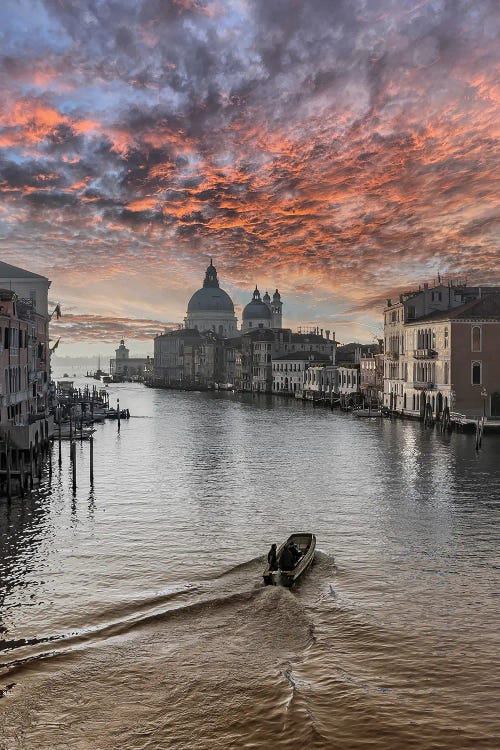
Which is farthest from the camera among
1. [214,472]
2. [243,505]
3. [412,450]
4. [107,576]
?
[412,450]

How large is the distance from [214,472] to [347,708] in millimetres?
31819

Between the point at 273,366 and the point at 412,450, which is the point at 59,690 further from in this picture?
the point at 273,366

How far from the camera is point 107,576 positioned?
2394cm

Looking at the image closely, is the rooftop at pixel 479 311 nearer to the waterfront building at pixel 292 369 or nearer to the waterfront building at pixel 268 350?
the waterfront building at pixel 292 369

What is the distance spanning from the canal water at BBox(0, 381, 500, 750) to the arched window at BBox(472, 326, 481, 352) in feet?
117

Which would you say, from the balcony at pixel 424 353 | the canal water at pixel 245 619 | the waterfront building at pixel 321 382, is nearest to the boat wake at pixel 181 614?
the canal water at pixel 245 619

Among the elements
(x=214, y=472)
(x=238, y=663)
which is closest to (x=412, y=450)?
(x=214, y=472)

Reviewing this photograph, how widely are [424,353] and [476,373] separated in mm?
7076

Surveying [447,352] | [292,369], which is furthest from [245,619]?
[292,369]

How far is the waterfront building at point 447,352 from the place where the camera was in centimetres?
7344

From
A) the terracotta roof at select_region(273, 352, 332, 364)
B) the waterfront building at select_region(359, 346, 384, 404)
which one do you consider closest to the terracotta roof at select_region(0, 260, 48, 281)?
the waterfront building at select_region(359, 346, 384, 404)

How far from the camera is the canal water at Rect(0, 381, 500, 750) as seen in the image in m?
15.1

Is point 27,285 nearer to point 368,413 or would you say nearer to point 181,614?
point 368,413

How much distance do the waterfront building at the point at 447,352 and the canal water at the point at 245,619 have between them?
115 ft
